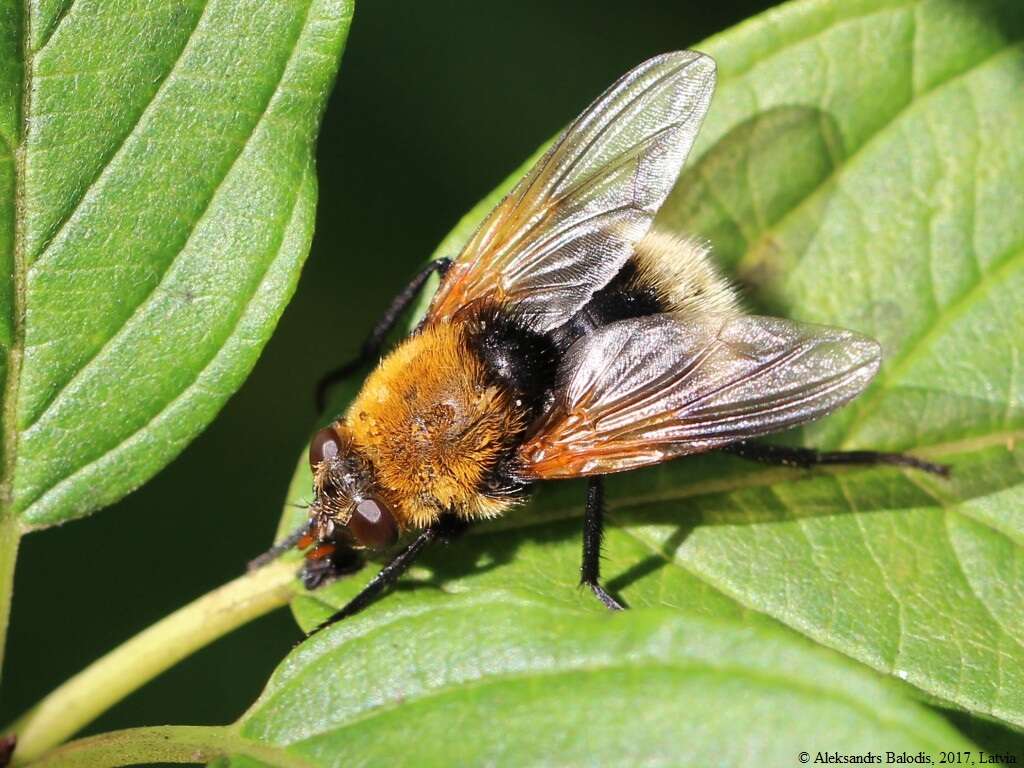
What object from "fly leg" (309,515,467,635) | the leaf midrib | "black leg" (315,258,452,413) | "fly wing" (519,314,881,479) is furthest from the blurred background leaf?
"fly wing" (519,314,881,479)

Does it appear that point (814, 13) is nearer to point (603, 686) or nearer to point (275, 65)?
point (275, 65)

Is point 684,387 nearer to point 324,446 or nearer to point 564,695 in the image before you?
point 324,446

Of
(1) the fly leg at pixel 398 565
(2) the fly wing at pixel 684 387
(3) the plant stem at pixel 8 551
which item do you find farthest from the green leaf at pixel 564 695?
(2) the fly wing at pixel 684 387

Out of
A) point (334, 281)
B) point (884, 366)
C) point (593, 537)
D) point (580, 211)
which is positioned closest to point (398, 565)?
point (593, 537)

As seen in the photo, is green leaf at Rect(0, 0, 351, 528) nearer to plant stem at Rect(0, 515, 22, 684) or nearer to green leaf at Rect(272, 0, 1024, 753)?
plant stem at Rect(0, 515, 22, 684)

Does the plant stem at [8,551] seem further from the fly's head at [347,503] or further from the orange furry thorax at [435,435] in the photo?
the orange furry thorax at [435,435]

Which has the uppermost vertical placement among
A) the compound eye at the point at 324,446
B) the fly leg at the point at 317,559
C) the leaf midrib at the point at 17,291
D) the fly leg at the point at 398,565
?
the leaf midrib at the point at 17,291

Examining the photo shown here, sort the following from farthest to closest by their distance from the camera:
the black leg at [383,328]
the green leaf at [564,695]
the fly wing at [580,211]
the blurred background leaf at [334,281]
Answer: the blurred background leaf at [334,281]
the black leg at [383,328]
the fly wing at [580,211]
the green leaf at [564,695]
